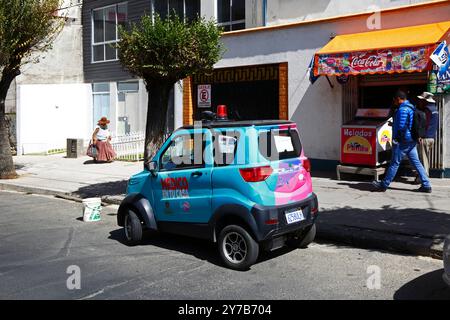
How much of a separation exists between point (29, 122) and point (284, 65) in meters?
12.1

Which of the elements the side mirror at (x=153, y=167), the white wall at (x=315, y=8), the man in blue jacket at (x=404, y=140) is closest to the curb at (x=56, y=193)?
the side mirror at (x=153, y=167)

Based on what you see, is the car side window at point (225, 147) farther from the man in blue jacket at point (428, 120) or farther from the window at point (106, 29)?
the window at point (106, 29)

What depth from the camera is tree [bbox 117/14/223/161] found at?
8984mm

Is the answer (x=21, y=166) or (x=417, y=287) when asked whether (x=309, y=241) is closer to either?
(x=417, y=287)

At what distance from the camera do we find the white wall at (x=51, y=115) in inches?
819

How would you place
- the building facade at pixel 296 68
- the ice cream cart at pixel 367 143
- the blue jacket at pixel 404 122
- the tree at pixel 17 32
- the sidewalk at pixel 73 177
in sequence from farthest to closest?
the tree at pixel 17 32 < the sidewalk at pixel 73 177 < the building facade at pixel 296 68 < the ice cream cart at pixel 367 143 < the blue jacket at pixel 404 122

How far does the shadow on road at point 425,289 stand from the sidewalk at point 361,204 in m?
0.84

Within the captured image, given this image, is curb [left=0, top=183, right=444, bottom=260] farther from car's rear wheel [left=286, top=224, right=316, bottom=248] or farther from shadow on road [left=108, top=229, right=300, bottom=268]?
shadow on road [left=108, top=229, right=300, bottom=268]

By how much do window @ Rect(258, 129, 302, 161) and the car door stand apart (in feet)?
2.30

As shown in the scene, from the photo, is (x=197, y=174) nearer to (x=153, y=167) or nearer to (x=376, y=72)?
(x=153, y=167)

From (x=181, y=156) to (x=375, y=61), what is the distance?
18.8ft

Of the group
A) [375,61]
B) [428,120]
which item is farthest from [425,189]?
[375,61]

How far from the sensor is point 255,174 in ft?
18.9

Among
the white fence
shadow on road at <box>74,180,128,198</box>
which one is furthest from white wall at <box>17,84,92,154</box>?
shadow on road at <box>74,180,128,198</box>
